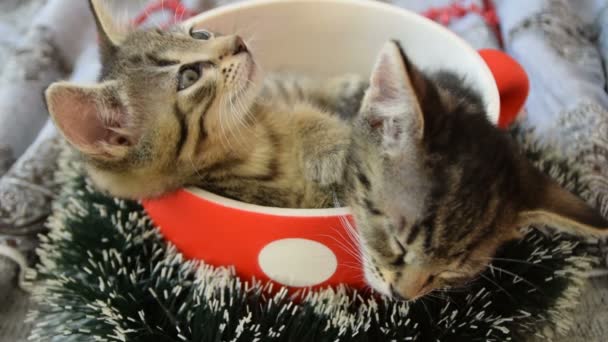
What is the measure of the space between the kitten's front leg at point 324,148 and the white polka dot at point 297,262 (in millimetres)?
130

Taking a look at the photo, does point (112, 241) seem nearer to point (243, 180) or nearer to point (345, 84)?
point (243, 180)

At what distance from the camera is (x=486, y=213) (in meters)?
0.62

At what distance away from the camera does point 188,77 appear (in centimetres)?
77

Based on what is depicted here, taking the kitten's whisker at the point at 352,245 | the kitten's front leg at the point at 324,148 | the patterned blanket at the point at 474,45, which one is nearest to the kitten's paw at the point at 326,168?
the kitten's front leg at the point at 324,148

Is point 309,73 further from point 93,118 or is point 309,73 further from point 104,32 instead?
point 93,118

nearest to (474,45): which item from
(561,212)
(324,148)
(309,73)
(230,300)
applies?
(309,73)

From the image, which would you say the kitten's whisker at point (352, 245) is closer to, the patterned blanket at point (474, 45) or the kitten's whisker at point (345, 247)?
the kitten's whisker at point (345, 247)

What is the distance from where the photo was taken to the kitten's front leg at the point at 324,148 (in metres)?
0.77

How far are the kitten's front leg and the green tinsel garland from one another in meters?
0.17

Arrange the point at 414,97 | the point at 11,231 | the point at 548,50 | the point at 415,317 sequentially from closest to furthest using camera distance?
the point at 414,97 → the point at 415,317 → the point at 11,231 → the point at 548,50

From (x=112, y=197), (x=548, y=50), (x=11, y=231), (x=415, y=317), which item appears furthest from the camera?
(x=548, y=50)

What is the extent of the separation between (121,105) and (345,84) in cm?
44

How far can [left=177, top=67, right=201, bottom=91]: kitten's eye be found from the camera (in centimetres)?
77

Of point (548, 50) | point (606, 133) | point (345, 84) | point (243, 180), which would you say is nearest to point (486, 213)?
point (243, 180)
